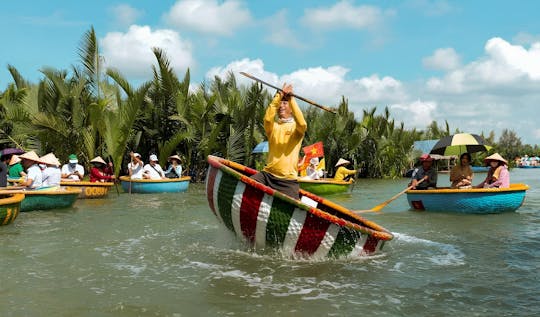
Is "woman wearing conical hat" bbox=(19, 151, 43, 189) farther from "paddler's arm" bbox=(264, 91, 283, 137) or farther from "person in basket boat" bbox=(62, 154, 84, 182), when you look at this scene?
"paddler's arm" bbox=(264, 91, 283, 137)

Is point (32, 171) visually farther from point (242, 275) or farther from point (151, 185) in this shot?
point (242, 275)

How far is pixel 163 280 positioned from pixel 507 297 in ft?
11.3

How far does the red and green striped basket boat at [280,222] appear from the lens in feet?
18.1

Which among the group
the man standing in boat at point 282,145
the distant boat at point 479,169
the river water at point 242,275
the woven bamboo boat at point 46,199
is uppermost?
the man standing in boat at point 282,145

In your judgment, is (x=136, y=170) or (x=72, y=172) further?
(x=136, y=170)

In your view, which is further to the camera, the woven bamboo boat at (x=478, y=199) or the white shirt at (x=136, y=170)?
the white shirt at (x=136, y=170)

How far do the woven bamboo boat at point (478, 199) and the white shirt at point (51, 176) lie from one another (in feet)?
26.7

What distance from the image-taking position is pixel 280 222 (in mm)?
5598

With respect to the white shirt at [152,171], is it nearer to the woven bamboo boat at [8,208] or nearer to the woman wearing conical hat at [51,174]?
the woman wearing conical hat at [51,174]

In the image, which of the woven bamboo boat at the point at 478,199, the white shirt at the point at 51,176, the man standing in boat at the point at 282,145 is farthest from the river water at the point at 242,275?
the white shirt at the point at 51,176

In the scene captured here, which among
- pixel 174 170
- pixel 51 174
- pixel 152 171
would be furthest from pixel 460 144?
pixel 174 170

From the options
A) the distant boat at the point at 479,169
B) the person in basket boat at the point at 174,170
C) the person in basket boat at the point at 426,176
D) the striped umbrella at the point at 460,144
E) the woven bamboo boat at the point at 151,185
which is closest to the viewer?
the striped umbrella at the point at 460,144

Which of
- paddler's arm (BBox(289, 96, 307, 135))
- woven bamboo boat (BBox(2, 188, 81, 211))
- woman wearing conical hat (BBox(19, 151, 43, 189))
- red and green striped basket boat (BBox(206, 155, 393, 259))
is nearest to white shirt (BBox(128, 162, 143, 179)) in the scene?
woven bamboo boat (BBox(2, 188, 81, 211))

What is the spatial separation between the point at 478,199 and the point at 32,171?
31.0ft
